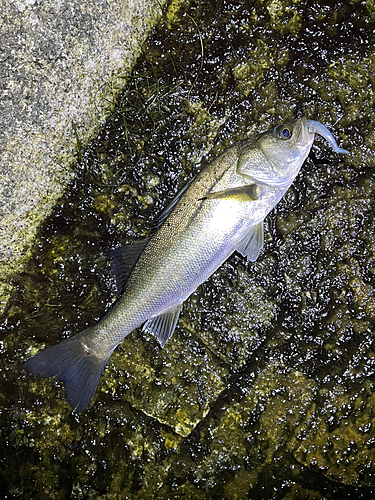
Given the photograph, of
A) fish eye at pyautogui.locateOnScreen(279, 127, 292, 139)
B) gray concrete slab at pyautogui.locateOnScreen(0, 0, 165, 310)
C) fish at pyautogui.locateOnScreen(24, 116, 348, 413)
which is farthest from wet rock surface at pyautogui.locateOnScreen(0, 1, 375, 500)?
fish eye at pyautogui.locateOnScreen(279, 127, 292, 139)

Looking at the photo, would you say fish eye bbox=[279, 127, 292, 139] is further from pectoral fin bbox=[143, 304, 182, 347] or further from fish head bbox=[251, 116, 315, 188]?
pectoral fin bbox=[143, 304, 182, 347]

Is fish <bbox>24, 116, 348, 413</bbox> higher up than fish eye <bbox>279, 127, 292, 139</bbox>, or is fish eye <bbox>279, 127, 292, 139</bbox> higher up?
fish eye <bbox>279, 127, 292, 139</bbox>

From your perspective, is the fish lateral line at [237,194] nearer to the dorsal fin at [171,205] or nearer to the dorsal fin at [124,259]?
the dorsal fin at [171,205]

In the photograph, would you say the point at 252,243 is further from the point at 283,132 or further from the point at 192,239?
the point at 283,132

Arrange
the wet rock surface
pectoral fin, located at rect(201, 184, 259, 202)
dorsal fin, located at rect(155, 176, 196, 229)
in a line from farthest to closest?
1. the wet rock surface
2. dorsal fin, located at rect(155, 176, 196, 229)
3. pectoral fin, located at rect(201, 184, 259, 202)

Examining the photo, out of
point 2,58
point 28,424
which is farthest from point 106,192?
point 28,424

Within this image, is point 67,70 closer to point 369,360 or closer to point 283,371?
point 283,371
